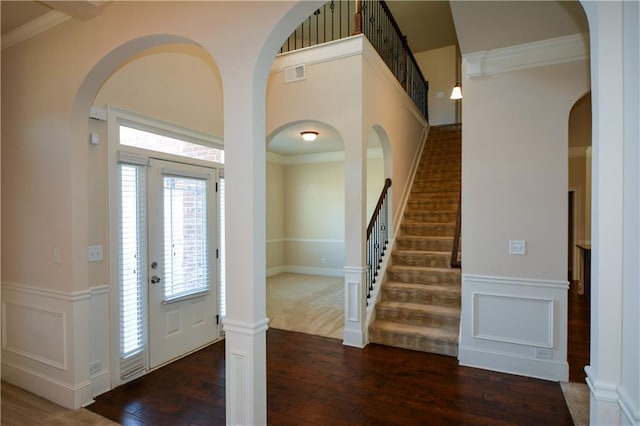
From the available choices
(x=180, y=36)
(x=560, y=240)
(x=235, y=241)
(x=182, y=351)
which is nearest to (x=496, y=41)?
(x=560, y=240)

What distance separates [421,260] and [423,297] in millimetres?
599

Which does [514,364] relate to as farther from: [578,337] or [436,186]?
[436,186]

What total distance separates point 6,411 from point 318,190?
6783 millimetres

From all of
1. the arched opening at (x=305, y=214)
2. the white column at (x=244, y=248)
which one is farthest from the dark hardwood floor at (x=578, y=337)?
the arched opening at (x=305, y=214)

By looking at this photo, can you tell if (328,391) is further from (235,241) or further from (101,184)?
(101,184)

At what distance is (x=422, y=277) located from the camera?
4.59 metres

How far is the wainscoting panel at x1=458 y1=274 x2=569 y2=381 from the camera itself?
317 centimetres

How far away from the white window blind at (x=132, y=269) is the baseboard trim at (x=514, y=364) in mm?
3163

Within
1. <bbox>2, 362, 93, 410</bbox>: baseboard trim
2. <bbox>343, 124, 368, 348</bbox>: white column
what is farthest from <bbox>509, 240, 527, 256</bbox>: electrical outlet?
<bbox>2, 362, 93, 410</bbox>: baseboard trim

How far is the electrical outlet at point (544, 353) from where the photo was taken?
10.5ft

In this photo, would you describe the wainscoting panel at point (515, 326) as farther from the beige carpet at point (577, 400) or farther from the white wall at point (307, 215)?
the white wall at point (307, 215)

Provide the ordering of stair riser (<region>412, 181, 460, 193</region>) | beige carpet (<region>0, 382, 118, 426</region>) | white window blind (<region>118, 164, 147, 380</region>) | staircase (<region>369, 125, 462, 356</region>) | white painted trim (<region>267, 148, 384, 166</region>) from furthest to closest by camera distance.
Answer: white painted trim (<region>267, 148, 384, 166</region>), stair riser (<region>412, 181, 460, 193</region>), staircase (<region>369, 125, 462, 356</region>), white window blind (<region>118, 164, 147, 380</region>), beige carpet (<region>0, 382, 118, 426</region>)

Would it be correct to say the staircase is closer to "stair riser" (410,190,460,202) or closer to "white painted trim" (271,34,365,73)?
"stair riser" (410,190,460,202)

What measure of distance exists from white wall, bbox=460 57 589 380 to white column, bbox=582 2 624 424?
2.11 meters
